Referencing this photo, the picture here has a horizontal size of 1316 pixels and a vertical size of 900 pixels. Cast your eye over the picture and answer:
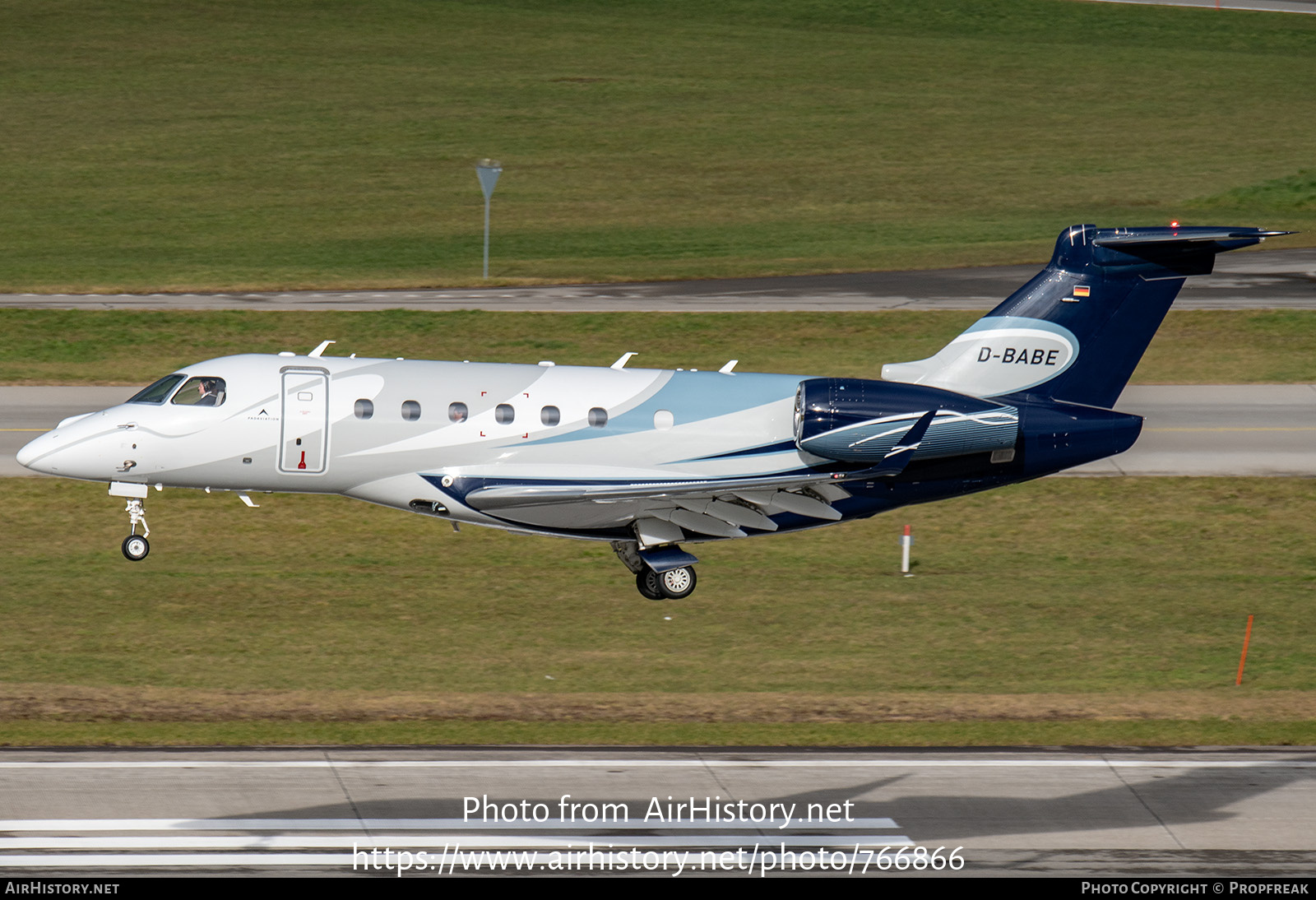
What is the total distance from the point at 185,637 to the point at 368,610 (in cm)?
394

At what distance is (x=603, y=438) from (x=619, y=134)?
62.8 m

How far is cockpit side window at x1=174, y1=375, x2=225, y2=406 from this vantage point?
33.4 metres

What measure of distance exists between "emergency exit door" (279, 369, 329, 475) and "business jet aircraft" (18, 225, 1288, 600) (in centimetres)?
3

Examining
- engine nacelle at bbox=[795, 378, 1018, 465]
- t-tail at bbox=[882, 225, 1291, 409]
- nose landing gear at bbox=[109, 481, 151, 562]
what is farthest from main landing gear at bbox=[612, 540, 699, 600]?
nose landing gear at bbox=[109, 481, 151, 562]

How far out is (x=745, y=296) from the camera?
206ft

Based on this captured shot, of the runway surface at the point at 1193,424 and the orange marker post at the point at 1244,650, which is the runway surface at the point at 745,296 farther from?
the orange marker post at the point at 1244,650

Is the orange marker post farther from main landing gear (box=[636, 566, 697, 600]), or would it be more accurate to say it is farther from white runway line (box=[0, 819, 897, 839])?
white runway line (box=[0, 819, 897, 839])

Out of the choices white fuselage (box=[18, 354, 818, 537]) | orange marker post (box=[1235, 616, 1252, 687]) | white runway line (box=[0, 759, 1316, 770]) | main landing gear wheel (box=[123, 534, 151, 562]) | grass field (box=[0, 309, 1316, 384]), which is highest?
white fuselage (box=[18, 354, 818, 537])

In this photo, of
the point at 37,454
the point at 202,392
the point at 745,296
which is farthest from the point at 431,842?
the point at 745,296

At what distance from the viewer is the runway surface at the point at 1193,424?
47625mm

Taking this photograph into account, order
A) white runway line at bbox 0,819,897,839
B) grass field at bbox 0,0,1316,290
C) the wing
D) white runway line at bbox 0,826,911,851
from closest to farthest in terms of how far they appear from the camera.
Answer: white runway line at bbox 0,826,911,851 < white runway line at bbox 0,819,897,839 < the wing < grass field at bbox 0,0,1316,290

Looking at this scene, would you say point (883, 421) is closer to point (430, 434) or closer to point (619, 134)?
point (430, 434)
